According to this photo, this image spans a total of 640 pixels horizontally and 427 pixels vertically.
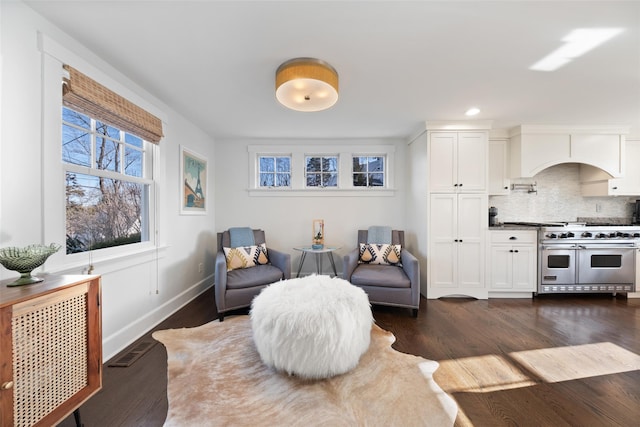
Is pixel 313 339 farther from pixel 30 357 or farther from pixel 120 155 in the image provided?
pixel 120 155

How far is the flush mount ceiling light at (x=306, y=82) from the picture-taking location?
1697 mm

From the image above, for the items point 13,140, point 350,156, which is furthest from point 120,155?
point 350,156

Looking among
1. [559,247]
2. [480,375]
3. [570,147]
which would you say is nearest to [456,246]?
[559,247]

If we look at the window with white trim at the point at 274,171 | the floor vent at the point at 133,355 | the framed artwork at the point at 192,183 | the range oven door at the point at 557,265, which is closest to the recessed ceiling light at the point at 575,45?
the range oven door at the point at 557,265

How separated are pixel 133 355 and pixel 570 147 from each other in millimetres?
5297

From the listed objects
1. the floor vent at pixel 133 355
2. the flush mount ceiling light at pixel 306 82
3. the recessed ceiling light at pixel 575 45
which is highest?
the recessed ceiling light at pixel 575 45

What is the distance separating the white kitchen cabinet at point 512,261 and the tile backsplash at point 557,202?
533 millimetres

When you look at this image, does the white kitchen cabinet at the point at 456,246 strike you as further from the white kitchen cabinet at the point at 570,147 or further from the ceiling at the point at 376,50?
the ceiling at the point at 376,50

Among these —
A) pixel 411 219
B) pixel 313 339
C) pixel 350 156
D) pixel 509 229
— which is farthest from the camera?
pixel 350 156

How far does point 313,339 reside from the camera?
153 cm

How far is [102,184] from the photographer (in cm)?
198

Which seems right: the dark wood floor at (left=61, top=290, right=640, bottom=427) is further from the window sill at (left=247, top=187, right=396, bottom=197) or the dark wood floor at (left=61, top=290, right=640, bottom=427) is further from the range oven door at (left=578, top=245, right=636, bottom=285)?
the window sill at (left=247, top=187, right=396, bottom=197)

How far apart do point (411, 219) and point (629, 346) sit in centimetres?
225

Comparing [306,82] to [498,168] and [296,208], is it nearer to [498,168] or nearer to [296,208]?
[296,208]
